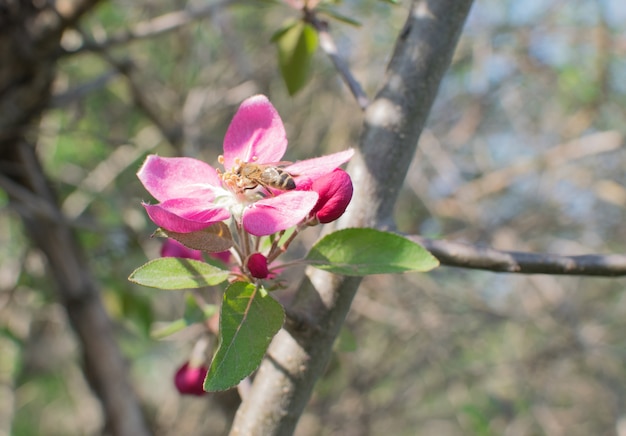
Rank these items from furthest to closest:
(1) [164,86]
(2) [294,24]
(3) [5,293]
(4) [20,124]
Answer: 1. (1) [164,86]
2. (3) [5,293]
3. (4) [20,124]
4. (2) [294,24]

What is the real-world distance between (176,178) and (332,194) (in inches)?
8.7

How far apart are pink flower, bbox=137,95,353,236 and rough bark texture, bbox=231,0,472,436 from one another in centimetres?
11

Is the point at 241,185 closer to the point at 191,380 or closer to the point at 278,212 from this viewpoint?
the point at 278,212

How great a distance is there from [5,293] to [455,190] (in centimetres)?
179

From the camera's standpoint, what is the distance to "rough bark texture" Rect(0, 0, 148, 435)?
1663 millimetres

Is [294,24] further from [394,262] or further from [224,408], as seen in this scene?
[224,408]

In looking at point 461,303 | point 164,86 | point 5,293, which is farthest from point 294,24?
point 164,86

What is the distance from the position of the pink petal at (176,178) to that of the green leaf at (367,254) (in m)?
0.16

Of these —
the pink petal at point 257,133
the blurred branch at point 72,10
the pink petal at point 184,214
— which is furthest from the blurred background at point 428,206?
the pink petal at point 184,214

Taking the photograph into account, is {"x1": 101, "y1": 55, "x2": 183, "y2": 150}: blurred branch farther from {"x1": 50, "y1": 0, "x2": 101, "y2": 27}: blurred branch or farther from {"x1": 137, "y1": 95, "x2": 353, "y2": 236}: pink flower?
{"x1": 137, "y1": 95, "x2": 353, "y2": 236}: pink flower

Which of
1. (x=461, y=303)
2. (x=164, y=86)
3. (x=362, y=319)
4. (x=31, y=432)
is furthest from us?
(x=31, y=432)

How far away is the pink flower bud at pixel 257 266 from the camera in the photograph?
709mm

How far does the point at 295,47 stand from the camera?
49.2 inches

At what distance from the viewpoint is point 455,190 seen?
2.57 m
